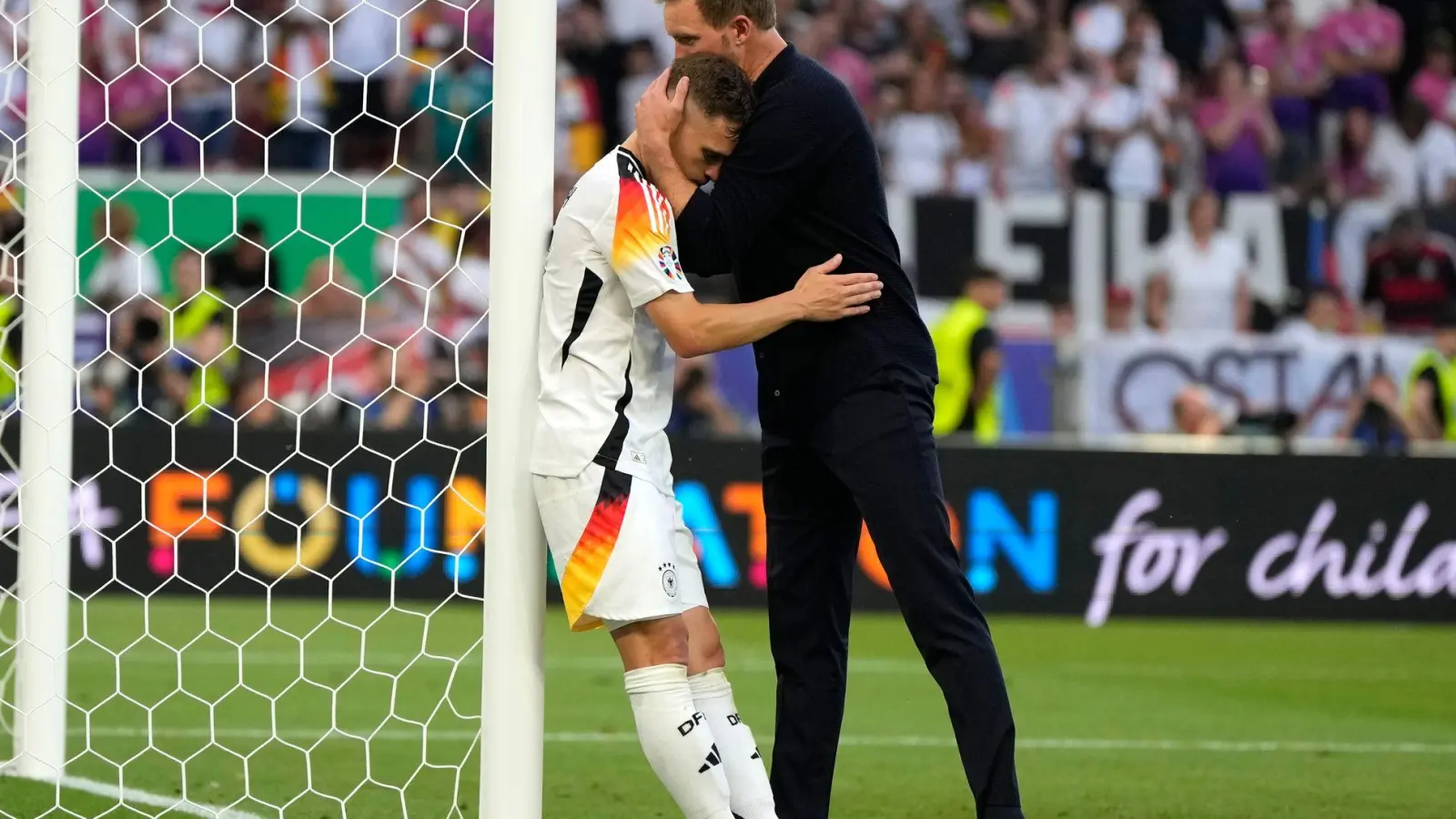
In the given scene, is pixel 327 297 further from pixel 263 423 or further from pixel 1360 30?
pixel 1360 30

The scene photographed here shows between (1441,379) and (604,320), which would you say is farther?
(1441,379)

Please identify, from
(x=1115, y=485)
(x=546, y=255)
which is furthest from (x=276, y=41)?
(x=546, y=255)

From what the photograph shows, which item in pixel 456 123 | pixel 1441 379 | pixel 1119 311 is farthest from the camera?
pixel 456 123

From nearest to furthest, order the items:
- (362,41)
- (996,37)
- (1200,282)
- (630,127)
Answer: (1200,282) < (362,41) < (630,127) < (996,37)

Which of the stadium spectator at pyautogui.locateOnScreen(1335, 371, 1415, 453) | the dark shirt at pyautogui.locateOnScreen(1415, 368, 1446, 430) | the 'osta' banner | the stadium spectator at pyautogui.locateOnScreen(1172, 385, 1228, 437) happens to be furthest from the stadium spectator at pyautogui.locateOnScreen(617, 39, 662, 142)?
the dark shirt at pyautogui.locateOnScreen(1415, 368, 1446, 430)

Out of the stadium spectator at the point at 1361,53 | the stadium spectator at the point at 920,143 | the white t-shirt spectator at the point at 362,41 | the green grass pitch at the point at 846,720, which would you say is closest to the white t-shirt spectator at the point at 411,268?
the white t-shirt spectator at the point at 362,41

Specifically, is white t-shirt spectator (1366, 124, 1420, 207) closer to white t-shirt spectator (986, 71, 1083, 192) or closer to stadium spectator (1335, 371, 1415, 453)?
white t-shirt spectator (986, 71, 1083, 192)

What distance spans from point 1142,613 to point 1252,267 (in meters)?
3.20

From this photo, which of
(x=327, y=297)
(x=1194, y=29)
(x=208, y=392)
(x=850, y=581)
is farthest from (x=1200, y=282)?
(x=850, y=581)

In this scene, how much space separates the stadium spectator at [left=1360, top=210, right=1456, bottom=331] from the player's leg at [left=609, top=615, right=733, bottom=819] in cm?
941

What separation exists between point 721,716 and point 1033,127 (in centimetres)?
1035

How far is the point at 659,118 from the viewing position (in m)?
3.78

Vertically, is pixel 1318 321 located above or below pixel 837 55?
below

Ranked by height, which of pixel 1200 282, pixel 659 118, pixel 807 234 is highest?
pixel 659 118
